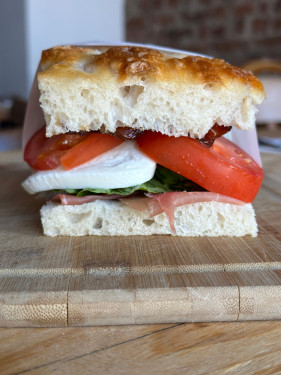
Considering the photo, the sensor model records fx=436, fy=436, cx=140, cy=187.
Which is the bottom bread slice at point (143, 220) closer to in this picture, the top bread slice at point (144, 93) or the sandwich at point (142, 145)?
the sandwich at point (142, 145)

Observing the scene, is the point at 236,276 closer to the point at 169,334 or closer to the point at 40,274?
the point at 169,334

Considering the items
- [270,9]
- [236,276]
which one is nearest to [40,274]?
[236,276]

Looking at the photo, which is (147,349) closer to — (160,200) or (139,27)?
(160,200)

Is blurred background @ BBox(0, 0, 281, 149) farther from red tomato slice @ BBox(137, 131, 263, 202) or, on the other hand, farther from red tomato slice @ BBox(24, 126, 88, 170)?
red tomato slice @ BBox(137, 131, 263, 202)

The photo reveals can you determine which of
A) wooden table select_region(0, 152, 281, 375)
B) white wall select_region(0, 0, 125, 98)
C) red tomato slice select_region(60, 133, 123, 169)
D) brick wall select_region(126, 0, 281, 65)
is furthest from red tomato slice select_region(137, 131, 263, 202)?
brick wall select_region(126, 0, 281, 65)

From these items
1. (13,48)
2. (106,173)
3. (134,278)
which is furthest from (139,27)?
(134,278)

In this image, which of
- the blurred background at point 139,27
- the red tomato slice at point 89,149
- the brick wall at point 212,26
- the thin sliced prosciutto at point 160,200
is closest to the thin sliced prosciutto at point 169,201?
the thin sliced prosciutto at point 160,200
